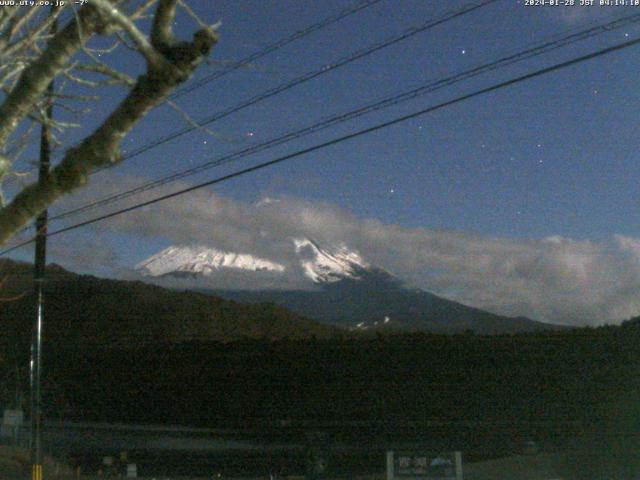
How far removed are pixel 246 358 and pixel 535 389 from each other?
1115cm

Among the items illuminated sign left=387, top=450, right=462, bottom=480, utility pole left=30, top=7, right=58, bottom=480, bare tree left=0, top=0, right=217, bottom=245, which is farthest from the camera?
utility pole left=30, top=7, right=58, bottom=480

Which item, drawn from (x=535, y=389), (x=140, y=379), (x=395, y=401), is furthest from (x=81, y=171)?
(x=140, y=379)

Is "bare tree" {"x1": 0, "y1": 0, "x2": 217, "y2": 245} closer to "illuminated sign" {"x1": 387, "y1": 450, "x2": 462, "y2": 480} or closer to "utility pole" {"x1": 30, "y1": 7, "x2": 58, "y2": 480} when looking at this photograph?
"illuminated sign" {"x1": 387, "y1": 450, "x2": 462, "y2": 480}

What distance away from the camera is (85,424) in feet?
119

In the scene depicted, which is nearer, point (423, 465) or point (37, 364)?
point (423, 465)

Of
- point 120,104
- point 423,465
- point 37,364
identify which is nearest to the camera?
point 120,104

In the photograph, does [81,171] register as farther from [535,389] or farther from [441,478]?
[535,389]

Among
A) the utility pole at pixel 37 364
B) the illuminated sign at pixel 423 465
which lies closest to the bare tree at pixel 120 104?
the illuminated sign at pixel 423 465

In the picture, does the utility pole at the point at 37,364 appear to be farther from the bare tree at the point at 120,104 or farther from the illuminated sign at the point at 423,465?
the bare tree at the point at 120,104

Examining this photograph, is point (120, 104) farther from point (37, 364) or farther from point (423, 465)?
point (37, 364)

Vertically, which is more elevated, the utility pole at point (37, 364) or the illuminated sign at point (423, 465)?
the utility pole at point (37, 364)

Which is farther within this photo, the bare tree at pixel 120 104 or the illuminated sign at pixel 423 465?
the illuminated sign at pixel 423 465

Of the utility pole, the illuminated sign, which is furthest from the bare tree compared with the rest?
the utility pole

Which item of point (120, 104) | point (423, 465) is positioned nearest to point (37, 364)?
point (423, 465)
